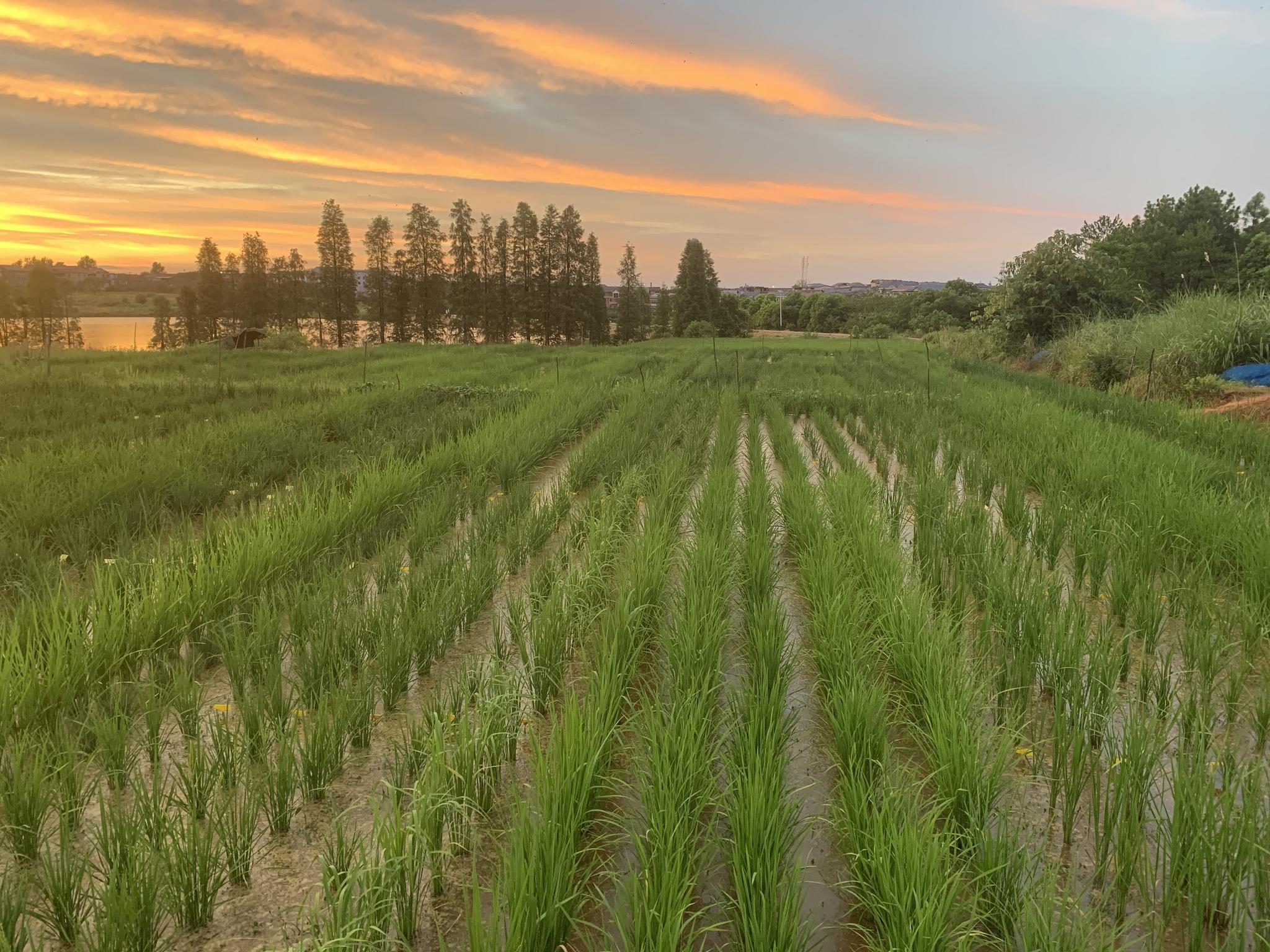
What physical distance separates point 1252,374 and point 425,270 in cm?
4199

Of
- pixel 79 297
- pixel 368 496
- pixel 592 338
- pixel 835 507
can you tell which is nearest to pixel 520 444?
pixel 368 496

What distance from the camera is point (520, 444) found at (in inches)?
256

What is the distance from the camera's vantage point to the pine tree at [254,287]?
44656 mm

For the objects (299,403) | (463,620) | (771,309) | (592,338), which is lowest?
(463,620)

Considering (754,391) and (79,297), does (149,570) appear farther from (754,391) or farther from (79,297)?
(79,297)

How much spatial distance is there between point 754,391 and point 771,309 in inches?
2283

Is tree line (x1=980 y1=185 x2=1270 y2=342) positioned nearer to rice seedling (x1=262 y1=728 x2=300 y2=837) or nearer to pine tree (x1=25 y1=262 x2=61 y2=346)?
rice seedling (x1=262 y1=728 x2=300 y2=837)

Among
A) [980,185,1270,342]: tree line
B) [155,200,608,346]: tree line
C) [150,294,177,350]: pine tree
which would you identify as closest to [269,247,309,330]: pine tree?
[155,200,608,346]: tree line

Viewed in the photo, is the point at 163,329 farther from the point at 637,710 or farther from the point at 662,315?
the point at 637,710

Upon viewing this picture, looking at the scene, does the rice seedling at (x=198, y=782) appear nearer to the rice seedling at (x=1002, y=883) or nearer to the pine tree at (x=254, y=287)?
the rice seedling at (x=1002, y=883)

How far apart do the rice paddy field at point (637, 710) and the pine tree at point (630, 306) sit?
48.1 metres

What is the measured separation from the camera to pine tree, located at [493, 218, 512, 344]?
43031 millimetres

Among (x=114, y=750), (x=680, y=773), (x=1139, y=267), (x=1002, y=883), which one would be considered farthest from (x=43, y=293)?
(x=1139, y=267)

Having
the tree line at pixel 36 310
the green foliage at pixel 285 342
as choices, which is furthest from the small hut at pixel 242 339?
the tree line at pixel 36 310
